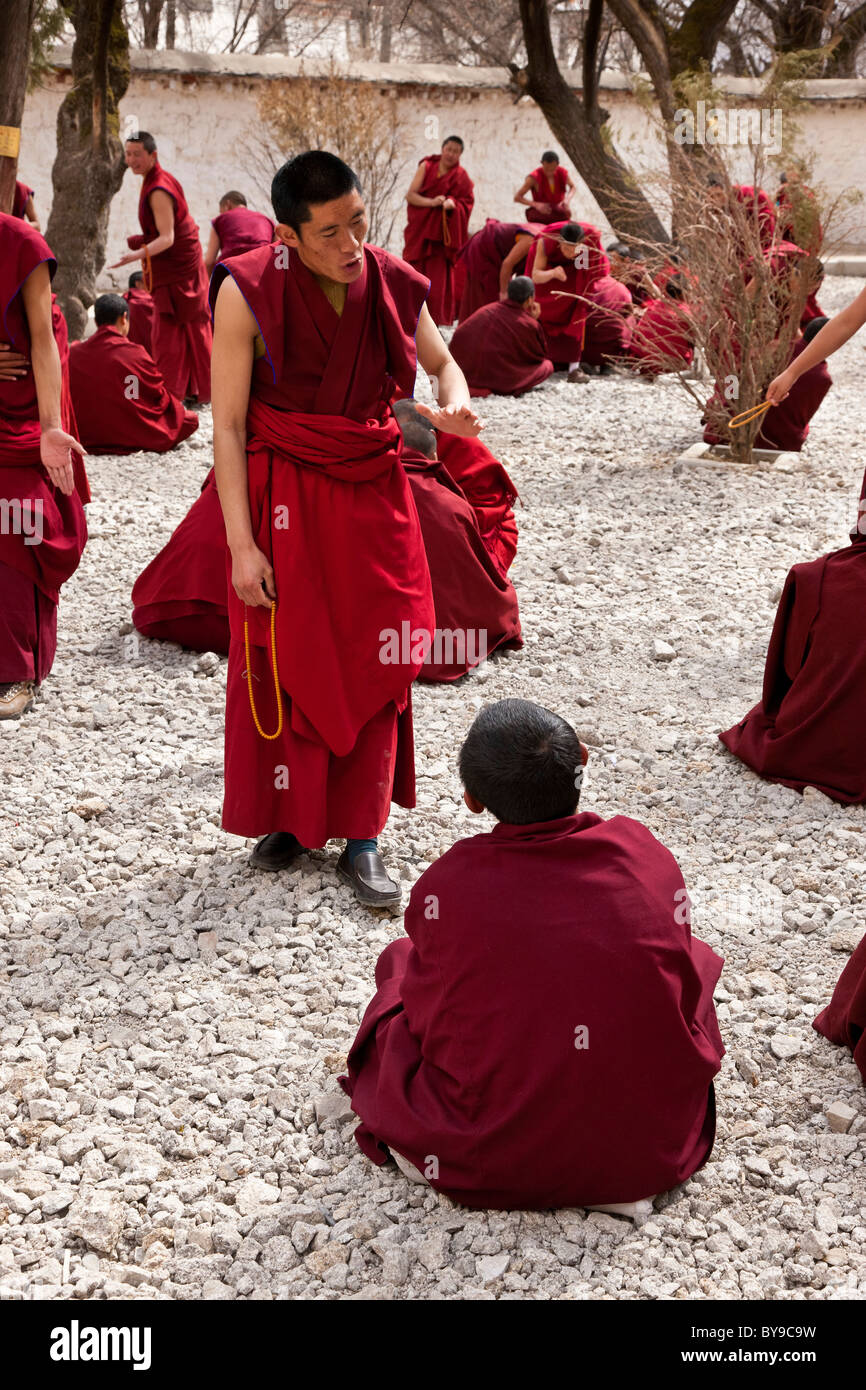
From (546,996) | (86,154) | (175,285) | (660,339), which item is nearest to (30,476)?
(546,996)

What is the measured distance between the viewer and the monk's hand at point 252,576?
261 centimetres

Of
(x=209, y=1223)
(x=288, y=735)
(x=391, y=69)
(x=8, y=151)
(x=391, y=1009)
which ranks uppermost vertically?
(x=391, y=69)

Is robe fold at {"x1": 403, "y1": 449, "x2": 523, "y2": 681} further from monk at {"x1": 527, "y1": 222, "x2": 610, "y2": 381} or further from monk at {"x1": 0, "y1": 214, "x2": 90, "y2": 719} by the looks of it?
monk at {"x1": 527, "y1": 222, "x2": 610, "y2": 381}

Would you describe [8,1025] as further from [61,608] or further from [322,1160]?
[61,608]

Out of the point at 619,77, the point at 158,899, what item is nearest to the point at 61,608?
the point at 158,899

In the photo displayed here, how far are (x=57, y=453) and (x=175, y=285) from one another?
4.14 metres

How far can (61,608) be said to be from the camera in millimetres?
4629

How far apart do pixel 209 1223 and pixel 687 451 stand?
16.4 feet

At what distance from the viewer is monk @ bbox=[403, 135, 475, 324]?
10.3 metres

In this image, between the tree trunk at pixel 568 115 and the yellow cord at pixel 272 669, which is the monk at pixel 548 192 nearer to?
the tree trunk at pixel 568 115

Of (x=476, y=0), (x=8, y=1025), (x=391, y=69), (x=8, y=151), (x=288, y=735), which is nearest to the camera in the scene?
(x=8, y=1025)

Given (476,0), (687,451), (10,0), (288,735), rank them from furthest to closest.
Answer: (476,0), (687,451), (10,0), (288,735)

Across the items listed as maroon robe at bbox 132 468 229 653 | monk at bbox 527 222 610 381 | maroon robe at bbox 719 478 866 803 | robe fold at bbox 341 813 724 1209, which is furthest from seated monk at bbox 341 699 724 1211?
monk at bbox 527 222 610 381

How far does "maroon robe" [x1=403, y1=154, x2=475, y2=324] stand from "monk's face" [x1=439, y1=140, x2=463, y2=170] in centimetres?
6
